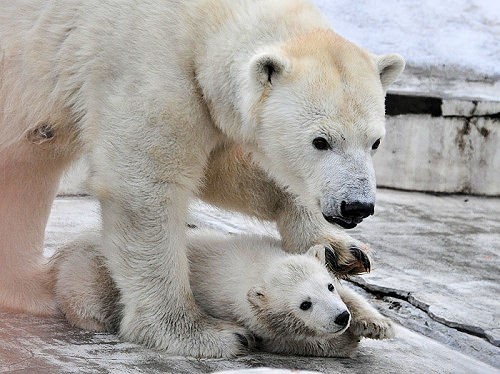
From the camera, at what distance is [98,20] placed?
4367 mm

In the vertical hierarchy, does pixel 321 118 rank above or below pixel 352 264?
above

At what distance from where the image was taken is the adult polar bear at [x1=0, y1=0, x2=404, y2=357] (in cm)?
406

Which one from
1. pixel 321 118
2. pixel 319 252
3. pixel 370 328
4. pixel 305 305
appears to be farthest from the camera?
pixel 319 252

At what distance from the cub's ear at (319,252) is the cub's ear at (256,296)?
0.30 meters

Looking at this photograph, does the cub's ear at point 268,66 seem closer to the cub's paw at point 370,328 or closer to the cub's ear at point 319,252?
the cub's ear at point 319,252

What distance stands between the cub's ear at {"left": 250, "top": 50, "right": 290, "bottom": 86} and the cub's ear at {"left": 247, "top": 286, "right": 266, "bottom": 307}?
0.79 metres

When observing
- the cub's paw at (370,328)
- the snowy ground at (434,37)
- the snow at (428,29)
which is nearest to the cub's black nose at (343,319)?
the cub's paw at (370,328)

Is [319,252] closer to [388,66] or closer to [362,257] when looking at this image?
[362,257]

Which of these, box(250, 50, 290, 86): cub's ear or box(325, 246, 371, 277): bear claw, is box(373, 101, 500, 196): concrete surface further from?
box(250, 50, 290, 86): cub's ear

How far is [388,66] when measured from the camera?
436 cm

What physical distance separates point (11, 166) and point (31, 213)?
1.05ft

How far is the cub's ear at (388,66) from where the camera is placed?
14.2 feet

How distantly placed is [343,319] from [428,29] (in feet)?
20.2

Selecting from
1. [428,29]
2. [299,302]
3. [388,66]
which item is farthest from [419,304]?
[428,29]
